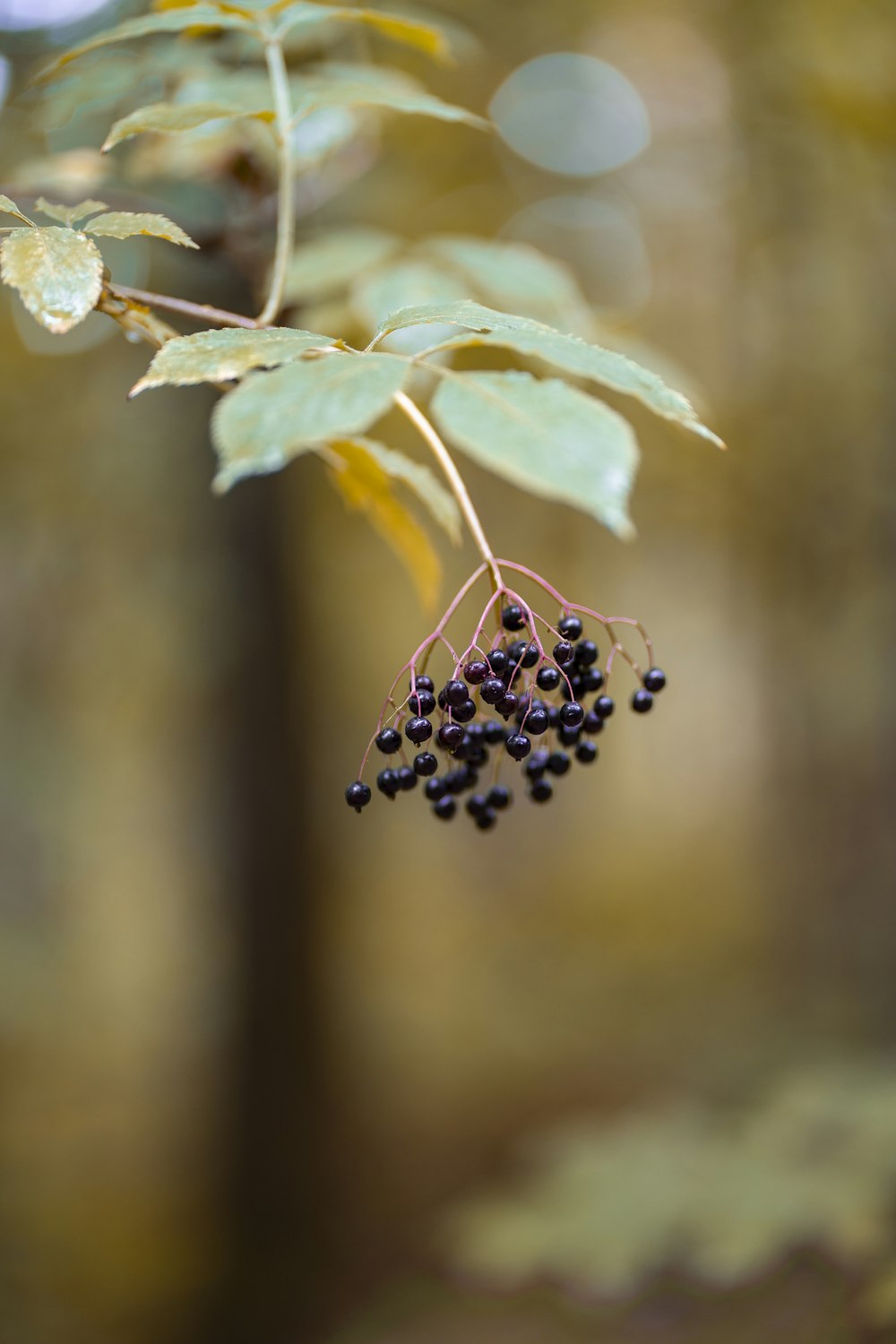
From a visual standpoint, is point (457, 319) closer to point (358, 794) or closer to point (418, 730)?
point (418, 730)

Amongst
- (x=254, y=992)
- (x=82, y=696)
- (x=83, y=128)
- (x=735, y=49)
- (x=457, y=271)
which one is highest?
(x=735, y=49)

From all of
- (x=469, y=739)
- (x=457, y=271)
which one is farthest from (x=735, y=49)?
(x=469, y=739)

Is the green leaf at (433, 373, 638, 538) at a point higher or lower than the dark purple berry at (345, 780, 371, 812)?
higher

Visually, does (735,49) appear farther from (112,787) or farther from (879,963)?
(112,787)

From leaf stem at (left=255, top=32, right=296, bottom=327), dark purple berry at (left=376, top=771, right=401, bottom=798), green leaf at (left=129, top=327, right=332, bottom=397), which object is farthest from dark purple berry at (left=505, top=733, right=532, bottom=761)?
leaf stem at (left=255, top=32, right=296, bottom=327)

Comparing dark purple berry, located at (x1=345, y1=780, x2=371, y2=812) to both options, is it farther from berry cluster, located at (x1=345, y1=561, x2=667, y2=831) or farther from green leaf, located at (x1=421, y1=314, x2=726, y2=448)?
green leaf, located at (x1=421, y1=314, x2=726, y2=448)

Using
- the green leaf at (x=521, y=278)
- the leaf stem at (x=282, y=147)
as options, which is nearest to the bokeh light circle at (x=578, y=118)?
the green leaf at (x=521, y=278)
